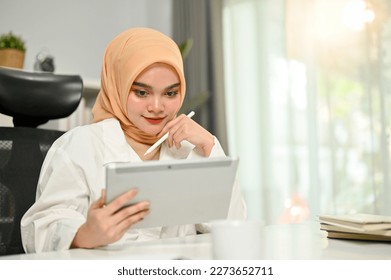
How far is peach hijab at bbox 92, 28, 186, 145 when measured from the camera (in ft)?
4.17

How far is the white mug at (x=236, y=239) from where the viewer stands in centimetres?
65

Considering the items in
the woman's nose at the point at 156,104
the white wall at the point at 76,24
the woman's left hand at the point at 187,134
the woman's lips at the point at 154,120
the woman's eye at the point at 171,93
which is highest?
the white wall at the point at 76,24

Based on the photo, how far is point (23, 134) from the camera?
1419 millimetres

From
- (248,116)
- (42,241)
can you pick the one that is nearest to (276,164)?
(248,116)

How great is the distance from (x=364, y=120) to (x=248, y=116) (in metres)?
0.79

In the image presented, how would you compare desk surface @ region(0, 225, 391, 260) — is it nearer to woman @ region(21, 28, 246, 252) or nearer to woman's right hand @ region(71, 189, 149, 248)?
woman's right hand @ region(71, 189, 149, 248)

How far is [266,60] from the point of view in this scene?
3.13 metres

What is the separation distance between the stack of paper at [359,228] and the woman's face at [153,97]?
51 cm

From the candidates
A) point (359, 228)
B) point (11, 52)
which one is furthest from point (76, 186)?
point (11, 52)

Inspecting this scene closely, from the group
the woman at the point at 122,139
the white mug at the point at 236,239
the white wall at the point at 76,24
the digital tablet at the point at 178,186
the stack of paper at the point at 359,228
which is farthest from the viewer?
the white wall at the point at 76,24

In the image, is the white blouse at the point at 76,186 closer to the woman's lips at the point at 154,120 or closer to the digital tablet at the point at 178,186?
the woman's lips at the point at 154,120

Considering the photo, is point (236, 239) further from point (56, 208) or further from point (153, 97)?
point (153, 97)

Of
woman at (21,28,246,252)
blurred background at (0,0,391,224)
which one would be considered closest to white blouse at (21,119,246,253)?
woman at (21,28,246,252)

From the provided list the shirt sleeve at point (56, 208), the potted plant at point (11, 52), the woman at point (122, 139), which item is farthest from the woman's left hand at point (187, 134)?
the potted plant at point (11, 52)
